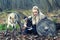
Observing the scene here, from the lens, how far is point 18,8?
10.6 meters

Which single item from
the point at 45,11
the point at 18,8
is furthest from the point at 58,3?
the point at 18,8

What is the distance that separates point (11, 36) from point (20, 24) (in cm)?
42

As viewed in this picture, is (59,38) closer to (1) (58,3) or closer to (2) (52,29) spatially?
(2) (52,29)

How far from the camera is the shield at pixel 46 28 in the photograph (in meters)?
10.4

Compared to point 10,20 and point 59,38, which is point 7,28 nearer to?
point 10,20

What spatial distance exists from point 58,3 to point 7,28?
5.22 ft

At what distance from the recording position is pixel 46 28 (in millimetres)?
10477

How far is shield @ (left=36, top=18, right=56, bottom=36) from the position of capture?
10.4m

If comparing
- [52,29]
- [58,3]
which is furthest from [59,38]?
[58,3]

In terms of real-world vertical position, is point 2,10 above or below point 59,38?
above

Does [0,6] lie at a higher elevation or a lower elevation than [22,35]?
higher

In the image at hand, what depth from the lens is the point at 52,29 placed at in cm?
1045

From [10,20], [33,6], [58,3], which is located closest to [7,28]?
[10,20]

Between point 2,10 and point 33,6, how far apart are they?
88cm
